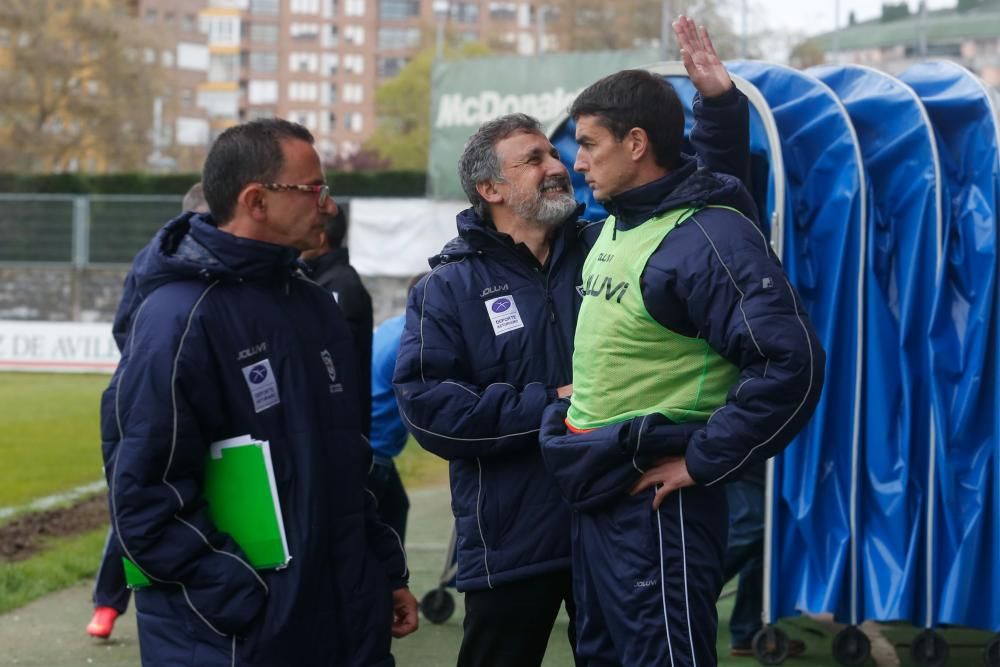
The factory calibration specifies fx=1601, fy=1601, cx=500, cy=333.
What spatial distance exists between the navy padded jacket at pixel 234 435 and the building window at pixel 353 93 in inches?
5653

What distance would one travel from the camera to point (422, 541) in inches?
390

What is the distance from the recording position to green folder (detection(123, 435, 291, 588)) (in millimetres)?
3385

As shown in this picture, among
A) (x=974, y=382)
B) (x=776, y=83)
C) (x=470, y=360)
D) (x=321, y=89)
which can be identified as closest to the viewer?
(x=470, y=360)

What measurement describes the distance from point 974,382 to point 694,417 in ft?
7.97

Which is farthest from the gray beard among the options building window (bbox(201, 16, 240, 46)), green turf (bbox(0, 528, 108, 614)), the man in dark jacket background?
building window (bbox(201, 16, 240, 46))

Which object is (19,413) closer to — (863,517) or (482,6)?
(863,517)

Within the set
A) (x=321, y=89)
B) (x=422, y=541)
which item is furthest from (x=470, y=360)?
(x=321, y=89)

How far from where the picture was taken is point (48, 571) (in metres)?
8.75

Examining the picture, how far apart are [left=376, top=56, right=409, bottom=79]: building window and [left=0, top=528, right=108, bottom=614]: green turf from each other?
456 ft

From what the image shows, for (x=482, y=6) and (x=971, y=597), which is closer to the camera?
(x=971, y=597)

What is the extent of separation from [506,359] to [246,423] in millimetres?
1040

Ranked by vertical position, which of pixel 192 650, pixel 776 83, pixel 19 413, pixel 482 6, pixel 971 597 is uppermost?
pixel 482 6

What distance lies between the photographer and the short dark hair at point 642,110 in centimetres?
375

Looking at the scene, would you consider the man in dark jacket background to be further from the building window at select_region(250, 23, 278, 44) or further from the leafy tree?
the building window at select_region(250, 23, 278, 44)
